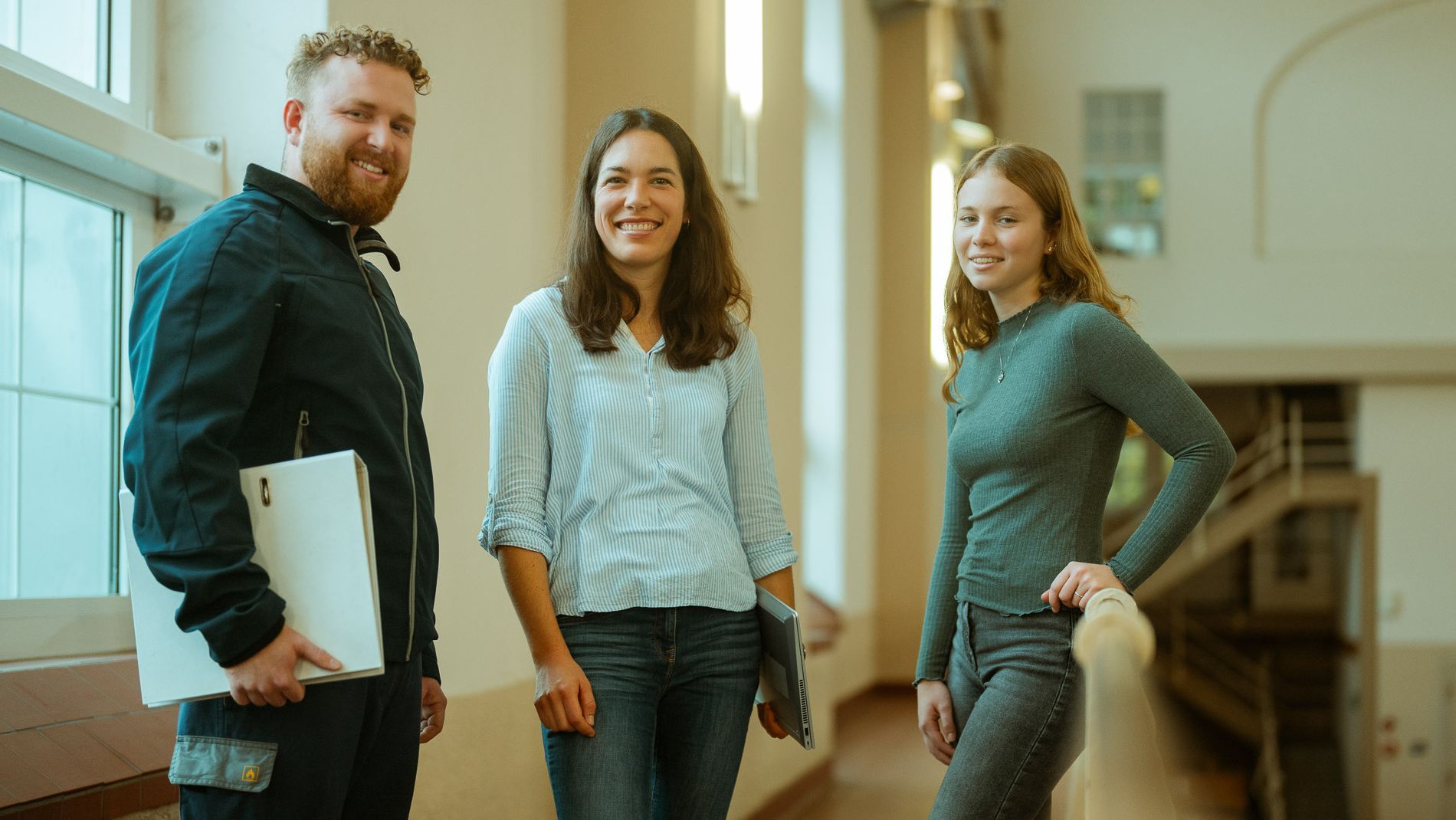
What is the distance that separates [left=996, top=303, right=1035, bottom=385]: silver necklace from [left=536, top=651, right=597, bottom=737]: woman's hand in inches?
31.9

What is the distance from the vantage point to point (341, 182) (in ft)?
5.94

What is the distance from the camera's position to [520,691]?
354 centimetres

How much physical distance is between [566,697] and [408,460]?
0.40m

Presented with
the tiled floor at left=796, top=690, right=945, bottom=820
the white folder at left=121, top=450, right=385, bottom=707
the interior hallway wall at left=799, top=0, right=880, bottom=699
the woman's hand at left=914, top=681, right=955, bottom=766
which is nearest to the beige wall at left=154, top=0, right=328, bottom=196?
the white folder at left=121, top=450, right=385, bottom=707

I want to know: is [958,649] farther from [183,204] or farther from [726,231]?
[183,204]

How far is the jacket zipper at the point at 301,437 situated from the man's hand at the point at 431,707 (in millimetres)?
478

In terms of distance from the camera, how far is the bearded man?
1.49m

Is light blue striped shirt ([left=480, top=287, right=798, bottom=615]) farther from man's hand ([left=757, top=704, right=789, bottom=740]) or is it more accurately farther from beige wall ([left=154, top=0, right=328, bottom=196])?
beige wall ([left=154, top=0, right=328, bottom=196])

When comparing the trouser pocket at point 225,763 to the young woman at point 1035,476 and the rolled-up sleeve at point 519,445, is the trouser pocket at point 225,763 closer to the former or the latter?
the rolled-up sleeve at point 519,445

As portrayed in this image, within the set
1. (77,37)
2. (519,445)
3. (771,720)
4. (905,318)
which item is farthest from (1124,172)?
(519,445)

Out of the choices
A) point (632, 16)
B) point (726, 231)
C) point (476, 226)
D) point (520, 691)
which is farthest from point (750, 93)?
point (726, 231)

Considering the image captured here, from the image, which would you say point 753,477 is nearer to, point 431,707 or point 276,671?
point 431,707

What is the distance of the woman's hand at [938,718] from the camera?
207cm

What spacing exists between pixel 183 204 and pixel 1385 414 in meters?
14.9
